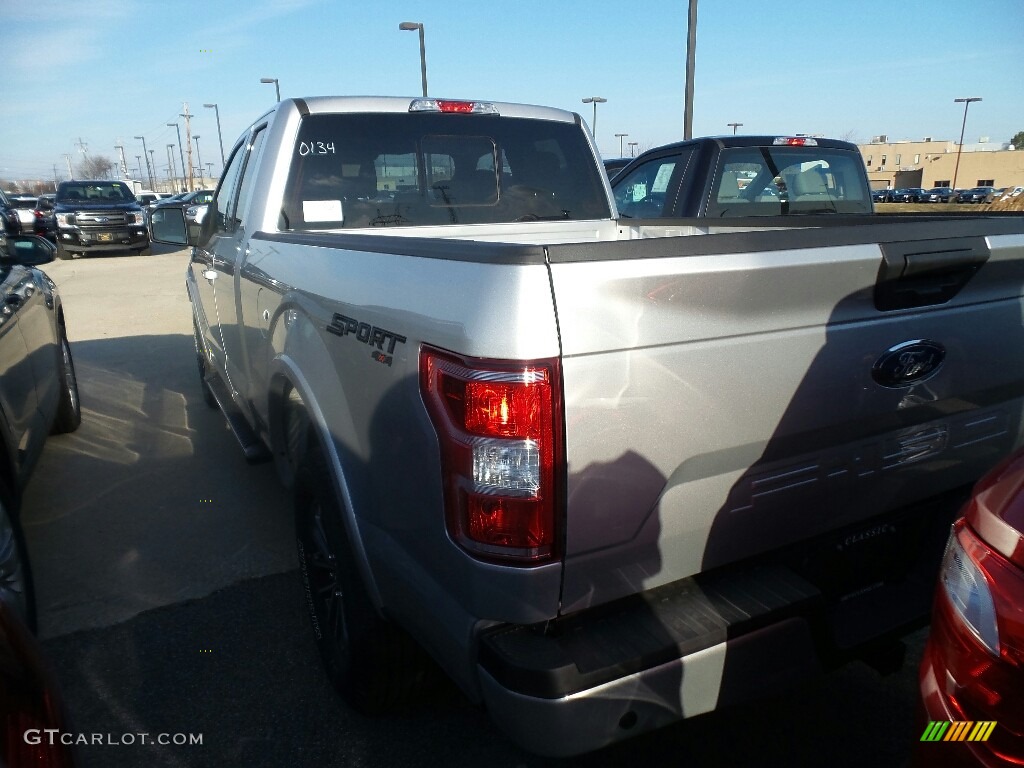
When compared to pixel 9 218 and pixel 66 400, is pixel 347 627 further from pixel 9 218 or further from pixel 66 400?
pixel 9 218

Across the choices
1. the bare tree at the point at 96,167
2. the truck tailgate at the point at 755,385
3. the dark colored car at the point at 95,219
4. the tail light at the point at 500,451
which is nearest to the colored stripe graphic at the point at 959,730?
the truck tailgate at the point at 755,385

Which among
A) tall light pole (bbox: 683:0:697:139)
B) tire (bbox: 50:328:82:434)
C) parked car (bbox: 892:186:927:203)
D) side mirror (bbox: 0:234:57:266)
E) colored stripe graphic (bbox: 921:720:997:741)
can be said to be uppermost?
tall light pole (bbox: 683:0:697:139)

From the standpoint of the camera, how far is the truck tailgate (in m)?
1.58

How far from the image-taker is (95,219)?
1931cm

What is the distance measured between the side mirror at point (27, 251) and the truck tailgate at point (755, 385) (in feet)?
13.4

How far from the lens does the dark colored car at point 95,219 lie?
63.0 feet

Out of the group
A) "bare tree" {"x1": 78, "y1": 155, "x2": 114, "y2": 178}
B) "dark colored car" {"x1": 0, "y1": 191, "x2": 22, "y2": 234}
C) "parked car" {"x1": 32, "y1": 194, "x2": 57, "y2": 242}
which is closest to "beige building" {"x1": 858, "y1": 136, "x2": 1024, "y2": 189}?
"parked car" {"x1": 32, "y1": 194, "x2": 57, "y2": 242}

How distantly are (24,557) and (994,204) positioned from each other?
29.8 m

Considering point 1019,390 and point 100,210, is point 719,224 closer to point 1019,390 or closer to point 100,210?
point 1019,390

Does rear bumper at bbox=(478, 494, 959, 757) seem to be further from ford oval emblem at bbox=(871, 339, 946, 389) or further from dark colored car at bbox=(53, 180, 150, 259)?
dark colored car at bbox=(53, 180, 150, 259)

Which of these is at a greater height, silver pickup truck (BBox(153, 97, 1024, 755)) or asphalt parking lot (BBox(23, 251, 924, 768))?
silver pickup truck (BBox(153, 97, 1024, 755))

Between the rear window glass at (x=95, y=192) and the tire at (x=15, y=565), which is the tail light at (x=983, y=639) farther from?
Result: the rear window glass at (x=95, y=192)

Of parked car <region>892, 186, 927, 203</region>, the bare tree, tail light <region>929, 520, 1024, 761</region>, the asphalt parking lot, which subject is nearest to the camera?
tail light <region>929, 520, 1024, 761</region>

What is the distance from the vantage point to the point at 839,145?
6754 millimetres
